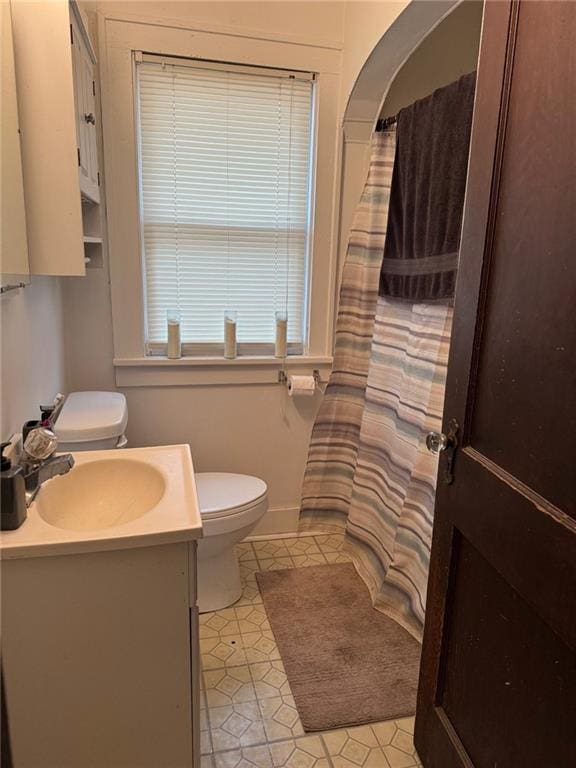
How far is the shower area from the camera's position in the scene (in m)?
1.80

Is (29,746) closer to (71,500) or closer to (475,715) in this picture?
(71,500)

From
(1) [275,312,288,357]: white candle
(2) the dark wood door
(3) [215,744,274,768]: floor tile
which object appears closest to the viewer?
(2) the dark wood door

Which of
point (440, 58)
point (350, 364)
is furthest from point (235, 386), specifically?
point (440, 58)

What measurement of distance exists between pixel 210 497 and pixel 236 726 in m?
0.76

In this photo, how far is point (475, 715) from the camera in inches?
47.2

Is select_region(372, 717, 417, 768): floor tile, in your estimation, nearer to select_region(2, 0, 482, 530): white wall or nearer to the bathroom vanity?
the bathroom vanity

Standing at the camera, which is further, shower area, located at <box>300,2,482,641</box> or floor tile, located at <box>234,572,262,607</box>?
floor tile, located at <box>234,572,262,607</box>

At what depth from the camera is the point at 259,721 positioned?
161cm

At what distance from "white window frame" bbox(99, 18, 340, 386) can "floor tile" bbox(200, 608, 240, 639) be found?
38.8 inches

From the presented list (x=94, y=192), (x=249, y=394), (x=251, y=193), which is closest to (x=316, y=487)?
(x=249, y=394)

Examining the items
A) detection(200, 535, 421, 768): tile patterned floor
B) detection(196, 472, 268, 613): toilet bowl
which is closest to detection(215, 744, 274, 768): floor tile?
detection(200, 535, 421, 768): tile patterned floor

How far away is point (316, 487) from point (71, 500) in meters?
1.44

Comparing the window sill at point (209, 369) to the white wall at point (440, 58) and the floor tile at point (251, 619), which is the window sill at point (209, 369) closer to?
the floor tile at point (251, 619)

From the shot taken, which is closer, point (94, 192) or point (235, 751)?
point (235, 751)
